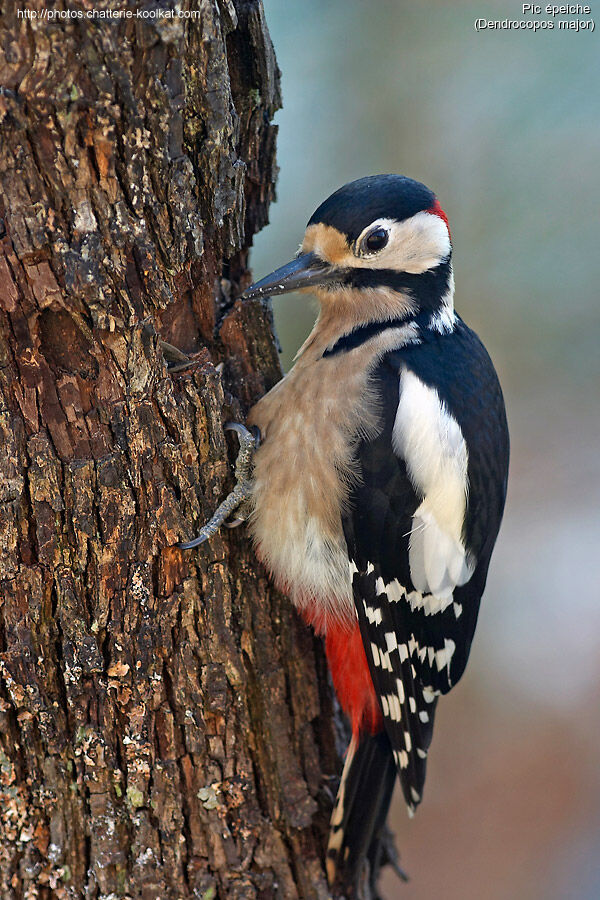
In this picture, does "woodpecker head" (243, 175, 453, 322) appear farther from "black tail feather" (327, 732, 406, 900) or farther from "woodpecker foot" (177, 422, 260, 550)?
"black tail feather" (327, 732, 406, 900)

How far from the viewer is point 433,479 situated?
6.52ft

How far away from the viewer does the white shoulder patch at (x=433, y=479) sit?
1956mm

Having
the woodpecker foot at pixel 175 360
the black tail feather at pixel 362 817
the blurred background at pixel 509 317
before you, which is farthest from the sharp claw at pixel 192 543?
the blurred background at pixel 509 317

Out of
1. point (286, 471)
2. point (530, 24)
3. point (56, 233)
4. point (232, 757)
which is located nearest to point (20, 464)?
point (56, 233)

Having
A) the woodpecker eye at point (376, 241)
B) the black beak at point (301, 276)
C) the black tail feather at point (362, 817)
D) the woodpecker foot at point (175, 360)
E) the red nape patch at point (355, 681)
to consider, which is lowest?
the black tail feather at point (362, 817)

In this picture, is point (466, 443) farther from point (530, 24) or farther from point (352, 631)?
point (530, 24)

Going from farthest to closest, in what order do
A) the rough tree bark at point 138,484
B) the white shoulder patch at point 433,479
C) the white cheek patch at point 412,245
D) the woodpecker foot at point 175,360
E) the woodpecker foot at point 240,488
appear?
the white cheek patch at point 412,245 → the white shoulder patch at point 433,479 → the woodpecker foot at point 240,488 → the woodpecker foot at point 175,360 → the rough tree bark at point 138,484

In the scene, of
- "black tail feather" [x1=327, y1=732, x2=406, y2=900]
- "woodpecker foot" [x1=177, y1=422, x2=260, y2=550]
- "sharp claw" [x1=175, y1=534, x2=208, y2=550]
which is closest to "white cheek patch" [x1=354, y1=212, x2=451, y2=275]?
"woodpecker foot" [x1=177, y1=422, x2=260, y2=550]

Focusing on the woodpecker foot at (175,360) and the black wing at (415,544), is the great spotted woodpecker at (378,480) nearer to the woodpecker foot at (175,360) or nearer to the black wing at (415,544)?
the black wing at (415,544)

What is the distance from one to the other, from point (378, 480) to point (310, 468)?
0.18 m

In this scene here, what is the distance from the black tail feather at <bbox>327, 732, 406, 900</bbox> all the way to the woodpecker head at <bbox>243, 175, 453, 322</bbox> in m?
1.20

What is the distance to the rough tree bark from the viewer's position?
1398mm

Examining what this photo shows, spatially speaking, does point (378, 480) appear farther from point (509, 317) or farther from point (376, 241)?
point (509, 317)

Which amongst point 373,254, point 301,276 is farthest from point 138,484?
point 373,254
